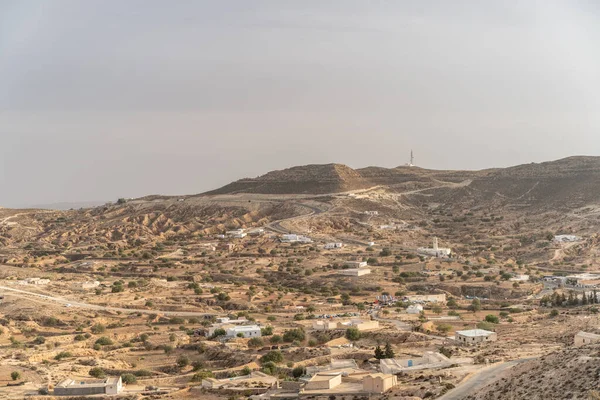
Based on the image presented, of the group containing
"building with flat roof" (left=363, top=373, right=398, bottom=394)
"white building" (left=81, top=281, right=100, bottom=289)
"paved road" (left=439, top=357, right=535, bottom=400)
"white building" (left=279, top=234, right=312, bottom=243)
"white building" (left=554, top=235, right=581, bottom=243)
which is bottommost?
"building with flat roof" (left=363, top=373, right=398, bottom=394)

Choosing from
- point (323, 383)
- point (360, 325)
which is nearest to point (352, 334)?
point (360, 325)

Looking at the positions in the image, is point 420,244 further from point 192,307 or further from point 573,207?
point 192,307

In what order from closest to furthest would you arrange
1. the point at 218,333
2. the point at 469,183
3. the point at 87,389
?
the point at 87,389 → the point at 218,333 → the point at 469,183

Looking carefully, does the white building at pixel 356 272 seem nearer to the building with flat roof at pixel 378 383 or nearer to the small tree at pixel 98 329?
the small tree at pixel 98 329

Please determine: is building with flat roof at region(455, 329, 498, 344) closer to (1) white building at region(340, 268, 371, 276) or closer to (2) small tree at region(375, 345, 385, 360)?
(2) small tree at region(375, 345, 385, 360)

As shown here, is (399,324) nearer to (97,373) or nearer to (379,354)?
(379,354)

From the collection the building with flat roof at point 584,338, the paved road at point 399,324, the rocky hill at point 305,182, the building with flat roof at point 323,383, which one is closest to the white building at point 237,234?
the rocky hill at point 305,182

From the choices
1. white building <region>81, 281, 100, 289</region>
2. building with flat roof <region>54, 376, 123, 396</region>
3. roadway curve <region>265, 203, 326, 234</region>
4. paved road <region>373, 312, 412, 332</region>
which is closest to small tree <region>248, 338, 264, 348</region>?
paved road <region>373, 312, 412, 332</region>
